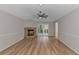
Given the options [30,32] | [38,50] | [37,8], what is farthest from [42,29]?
[37,8]

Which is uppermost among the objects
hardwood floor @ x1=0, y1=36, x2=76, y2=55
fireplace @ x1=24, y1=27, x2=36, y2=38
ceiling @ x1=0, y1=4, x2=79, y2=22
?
ceiling @ x1=0, y1=4, x2=79, y2=22

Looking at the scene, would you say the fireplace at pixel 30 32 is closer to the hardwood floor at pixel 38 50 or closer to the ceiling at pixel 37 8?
the hardwood floor at pixel 38 50

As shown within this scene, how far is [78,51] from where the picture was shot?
6113mm

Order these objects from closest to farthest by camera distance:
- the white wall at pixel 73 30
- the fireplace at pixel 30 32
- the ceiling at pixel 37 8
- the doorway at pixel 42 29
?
the ceiling at pixel 37 8 → the white wall at pixel 73 30 → the fireplace at pixel 30 32 → the doorway at pixel 42 29

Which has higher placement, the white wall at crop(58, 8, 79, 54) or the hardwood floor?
the white wall at crop(58, 8, 79, 54)

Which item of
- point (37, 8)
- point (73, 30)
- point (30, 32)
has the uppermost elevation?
point (37, 8)

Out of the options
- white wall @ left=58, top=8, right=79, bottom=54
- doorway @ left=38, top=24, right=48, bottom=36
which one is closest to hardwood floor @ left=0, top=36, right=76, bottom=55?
white wall @ left=58, top=8, right=79, bottom=54

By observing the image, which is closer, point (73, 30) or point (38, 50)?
point (73, 30)

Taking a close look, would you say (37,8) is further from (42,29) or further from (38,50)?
(42,29)

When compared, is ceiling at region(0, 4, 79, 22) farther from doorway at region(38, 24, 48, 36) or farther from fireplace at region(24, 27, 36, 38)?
doorway at region(38, 24, 48, 36)

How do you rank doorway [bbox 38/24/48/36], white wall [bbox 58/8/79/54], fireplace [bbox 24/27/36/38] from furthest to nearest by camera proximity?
doorway [bbox 38/24/48/36], fireplace [bbox 24/27/36/38], white wall [bbox 58/8/79/54]

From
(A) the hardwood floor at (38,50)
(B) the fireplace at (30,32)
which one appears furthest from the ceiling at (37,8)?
(B) the fireplace at (30,32)
